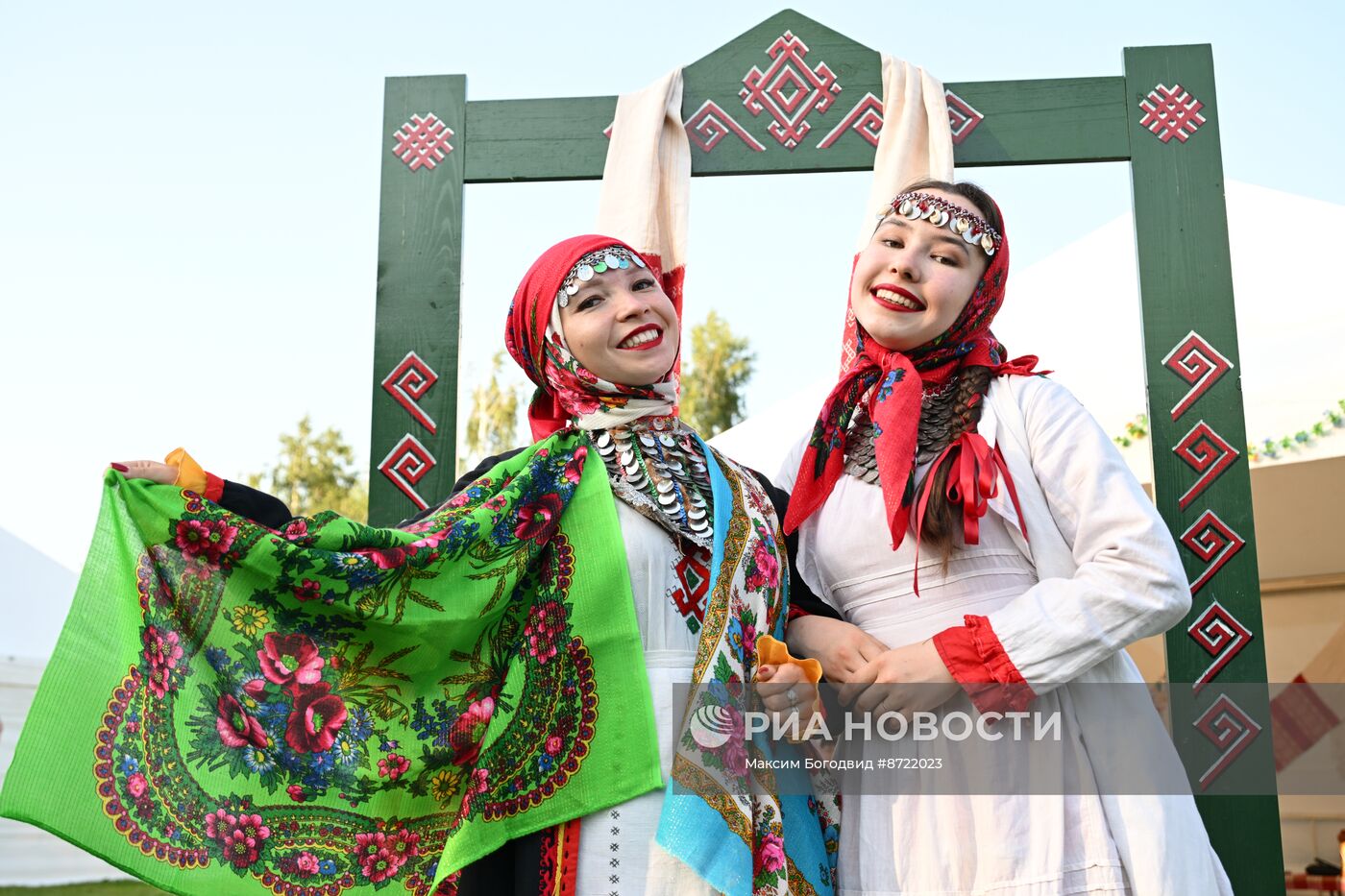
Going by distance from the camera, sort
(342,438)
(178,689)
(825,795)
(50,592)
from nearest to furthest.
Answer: (178,689)
(825,795)
(50,592)
(342,438)

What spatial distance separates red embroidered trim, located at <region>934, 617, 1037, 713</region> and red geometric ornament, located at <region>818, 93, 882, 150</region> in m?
1.53

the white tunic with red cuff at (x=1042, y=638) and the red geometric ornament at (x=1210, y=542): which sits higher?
the red geometric ornament at (x=1210, y=542)

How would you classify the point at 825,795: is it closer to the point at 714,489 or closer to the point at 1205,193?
the point at 714,489

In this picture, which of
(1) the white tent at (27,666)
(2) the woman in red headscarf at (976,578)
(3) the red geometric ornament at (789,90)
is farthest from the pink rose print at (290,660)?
(1) the white tent at (27,666)

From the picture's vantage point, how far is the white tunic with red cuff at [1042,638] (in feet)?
5.72

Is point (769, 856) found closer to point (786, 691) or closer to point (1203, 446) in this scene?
point (786, 691)

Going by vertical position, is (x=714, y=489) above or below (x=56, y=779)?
above

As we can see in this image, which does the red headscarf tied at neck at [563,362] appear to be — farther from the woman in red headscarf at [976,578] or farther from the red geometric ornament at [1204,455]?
the red geometric ornament at [1204,455]

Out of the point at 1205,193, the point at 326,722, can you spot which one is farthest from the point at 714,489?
the point at 1205,193

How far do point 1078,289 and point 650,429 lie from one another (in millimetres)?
3466

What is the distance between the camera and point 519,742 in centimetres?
191

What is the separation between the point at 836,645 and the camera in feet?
6.53

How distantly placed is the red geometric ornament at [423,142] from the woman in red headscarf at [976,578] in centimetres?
129

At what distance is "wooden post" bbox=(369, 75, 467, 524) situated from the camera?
2.84 meters
